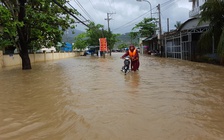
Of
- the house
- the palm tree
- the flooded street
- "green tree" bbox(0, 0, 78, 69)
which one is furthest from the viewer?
the house

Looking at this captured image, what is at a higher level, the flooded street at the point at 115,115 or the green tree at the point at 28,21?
the green tree at the point at 28,21

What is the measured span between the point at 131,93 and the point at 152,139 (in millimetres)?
3940

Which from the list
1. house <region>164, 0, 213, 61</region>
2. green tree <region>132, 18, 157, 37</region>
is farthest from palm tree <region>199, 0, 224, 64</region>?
green tree <region>132, 18, 157, 37</region>

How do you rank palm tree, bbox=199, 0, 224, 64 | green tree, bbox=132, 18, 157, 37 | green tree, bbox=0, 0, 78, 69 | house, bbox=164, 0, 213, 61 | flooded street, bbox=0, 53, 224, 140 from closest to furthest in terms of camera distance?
flooded street, bbox=0, 53, 224, 140 < palm tree, bbox=199, 0, 224, 64 < green tree, bbox=0, 0, 78, 69 < house, bbox=164, 0, 213, 61 < green tree, bbox=132, 18, 157, 37

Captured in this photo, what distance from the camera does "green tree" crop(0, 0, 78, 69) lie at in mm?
16375

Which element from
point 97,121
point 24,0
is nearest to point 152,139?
point 97,121

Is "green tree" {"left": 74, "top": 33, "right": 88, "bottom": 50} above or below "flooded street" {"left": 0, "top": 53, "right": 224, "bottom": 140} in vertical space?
above

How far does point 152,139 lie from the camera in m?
4.09

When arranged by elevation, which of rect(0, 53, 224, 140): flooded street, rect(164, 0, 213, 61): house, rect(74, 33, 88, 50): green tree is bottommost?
rect(0, 53, 224, 140): flooded street

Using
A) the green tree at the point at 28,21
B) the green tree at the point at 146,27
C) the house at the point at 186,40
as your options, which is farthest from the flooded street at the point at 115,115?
the green tree at the point at 146,27

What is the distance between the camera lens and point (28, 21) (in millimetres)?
17406

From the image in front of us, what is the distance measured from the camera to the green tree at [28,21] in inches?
645

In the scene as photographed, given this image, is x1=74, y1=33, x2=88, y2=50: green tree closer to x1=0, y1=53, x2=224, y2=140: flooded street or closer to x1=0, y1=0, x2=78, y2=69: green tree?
x1=0, y1=0, x2=78, y2=69: green tree

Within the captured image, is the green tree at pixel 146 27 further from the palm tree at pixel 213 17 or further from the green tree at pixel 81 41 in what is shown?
the palm tree at pixel 213 17
